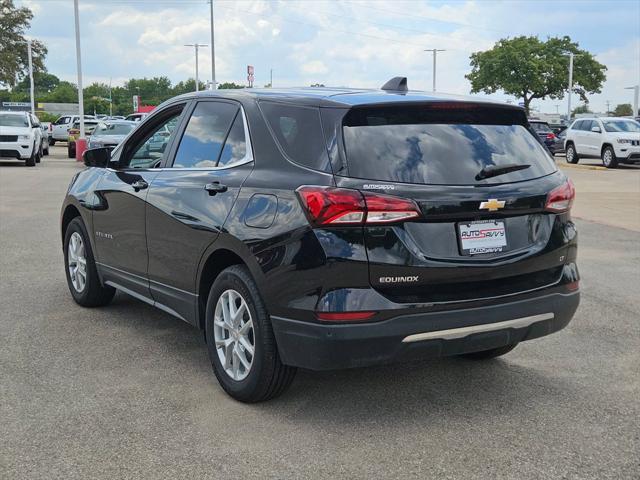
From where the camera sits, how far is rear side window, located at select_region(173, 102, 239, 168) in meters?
4.61

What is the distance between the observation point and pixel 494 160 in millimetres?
4047

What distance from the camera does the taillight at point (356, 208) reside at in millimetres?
3600

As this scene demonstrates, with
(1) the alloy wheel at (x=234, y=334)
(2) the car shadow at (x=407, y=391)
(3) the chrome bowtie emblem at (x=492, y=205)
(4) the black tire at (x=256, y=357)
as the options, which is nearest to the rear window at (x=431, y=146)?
(3) the chrome bowtie emblem at (x=492, y=205)

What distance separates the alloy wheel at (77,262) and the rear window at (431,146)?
334 cm

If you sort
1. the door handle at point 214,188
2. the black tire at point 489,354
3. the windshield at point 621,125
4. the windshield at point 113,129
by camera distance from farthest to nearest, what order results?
the windshield at point 621,125
the windshield at point 113,129
the black tire at point 489,354
the door handle at point 214,188

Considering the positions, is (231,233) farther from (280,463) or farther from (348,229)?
(280,463)

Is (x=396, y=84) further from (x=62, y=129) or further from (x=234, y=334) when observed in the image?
(x=62, y=129)

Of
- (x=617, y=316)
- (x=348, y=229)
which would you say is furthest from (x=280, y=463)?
(x=617, y=316)

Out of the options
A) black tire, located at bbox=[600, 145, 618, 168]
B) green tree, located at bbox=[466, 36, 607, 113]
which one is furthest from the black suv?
green tree, located at bbox=[466, 36, 607, 113]

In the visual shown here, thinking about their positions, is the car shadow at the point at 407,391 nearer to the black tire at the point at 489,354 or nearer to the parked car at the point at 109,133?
the black tire at the point at 489,354

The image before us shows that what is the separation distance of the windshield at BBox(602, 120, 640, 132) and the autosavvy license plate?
25.2 meters

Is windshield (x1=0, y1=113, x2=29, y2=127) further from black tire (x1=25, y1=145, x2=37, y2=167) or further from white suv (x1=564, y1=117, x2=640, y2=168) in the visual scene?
white suv (x1=564, y1=117, x2=640, y2=168)

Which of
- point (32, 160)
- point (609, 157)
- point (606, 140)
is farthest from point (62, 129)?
point (609, 157)

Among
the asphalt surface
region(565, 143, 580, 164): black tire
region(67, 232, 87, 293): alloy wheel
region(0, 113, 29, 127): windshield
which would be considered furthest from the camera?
region(565, 143, 580, 164): black tire
